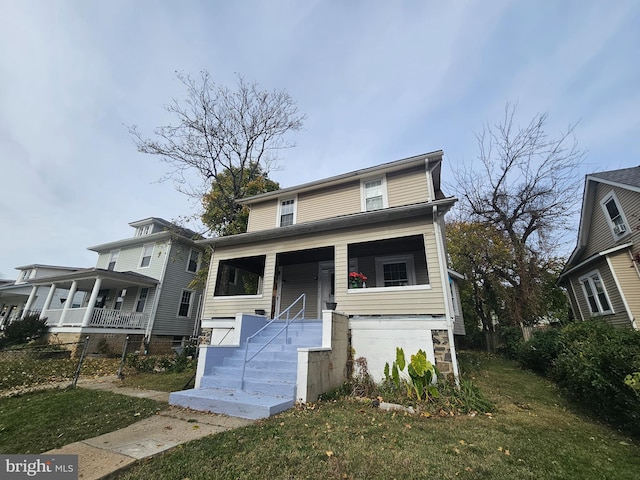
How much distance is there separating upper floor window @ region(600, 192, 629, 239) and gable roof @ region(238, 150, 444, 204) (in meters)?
7.70

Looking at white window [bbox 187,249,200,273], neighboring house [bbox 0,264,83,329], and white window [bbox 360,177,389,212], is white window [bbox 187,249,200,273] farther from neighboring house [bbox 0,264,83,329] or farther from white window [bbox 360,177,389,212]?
white window [bbox 360,177,389,212]

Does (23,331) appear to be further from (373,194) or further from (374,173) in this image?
(374,173)

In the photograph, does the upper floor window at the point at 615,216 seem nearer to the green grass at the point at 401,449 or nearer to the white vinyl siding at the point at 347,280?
the white vinyl siding at the point at 347,280

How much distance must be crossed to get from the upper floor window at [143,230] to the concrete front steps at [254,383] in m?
16.8

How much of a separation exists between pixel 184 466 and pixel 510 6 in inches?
526

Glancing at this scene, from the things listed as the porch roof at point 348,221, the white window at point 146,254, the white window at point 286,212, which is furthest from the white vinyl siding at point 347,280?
the white window at point 146,254

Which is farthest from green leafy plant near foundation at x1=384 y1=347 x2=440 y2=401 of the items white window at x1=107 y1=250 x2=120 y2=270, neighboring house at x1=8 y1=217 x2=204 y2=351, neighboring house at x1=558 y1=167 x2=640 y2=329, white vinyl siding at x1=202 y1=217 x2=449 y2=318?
white window at x1=107 y1=250 x2=120 y2=270

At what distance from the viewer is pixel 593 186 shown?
13.1m

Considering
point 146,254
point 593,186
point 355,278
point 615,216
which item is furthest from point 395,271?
point 146,254

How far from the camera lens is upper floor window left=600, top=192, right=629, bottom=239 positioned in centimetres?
1140

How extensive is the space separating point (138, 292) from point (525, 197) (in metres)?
26.3

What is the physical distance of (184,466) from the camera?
2.72 meters

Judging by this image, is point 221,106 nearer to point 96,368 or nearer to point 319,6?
point 319,6

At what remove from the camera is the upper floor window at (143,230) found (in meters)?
19.7
